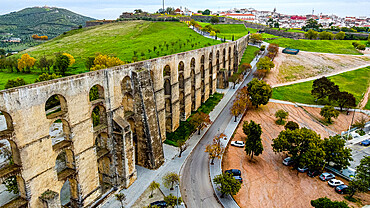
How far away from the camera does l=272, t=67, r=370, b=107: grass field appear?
68500 mm

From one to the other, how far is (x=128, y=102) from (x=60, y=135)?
63.2ft

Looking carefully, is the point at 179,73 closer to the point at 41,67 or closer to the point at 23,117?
the point at 23,117

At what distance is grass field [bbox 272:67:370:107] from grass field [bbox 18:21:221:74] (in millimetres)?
33308

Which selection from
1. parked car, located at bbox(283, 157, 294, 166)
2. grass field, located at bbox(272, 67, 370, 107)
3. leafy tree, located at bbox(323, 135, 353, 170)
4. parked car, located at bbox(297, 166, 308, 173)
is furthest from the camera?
grass field, located at bbox(272, 67, 370, 107)

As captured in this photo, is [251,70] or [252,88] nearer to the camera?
[252,88]

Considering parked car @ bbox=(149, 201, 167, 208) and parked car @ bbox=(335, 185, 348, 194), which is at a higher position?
parked car @ bbox=(149, 201, 167, 208)

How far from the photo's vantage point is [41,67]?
7475 centimetres

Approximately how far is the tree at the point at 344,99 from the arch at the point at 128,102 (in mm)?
52305

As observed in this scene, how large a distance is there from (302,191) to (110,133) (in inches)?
1048

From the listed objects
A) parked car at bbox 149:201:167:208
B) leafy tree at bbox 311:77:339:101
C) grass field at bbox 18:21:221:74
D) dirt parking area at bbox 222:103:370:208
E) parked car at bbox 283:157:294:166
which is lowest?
dirt parking area at bbox 222:103:370:208

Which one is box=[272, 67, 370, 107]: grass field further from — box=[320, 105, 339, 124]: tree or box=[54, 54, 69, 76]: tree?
box=[54, 54, 69, 76]: tree

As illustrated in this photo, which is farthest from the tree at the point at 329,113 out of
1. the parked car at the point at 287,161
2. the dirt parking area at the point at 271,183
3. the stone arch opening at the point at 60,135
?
the stone arch opening at the point at 60,135

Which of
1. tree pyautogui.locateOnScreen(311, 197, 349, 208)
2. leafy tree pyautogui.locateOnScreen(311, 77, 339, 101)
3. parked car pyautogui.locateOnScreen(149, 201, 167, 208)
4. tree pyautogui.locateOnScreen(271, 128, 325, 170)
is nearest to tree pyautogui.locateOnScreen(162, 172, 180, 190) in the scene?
parked car pyautogui.locateOnScreen(149, 201, 167, 208)

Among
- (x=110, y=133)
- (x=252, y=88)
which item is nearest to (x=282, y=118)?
(x=252, y=88)
